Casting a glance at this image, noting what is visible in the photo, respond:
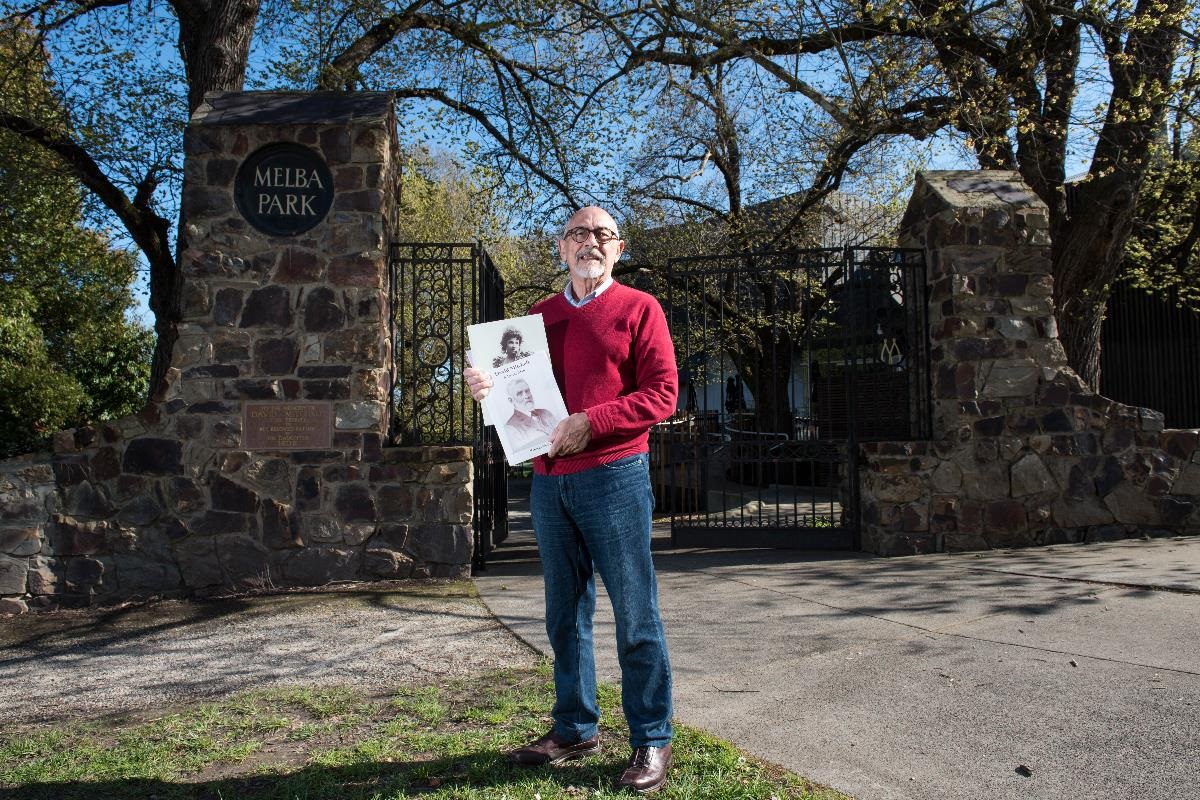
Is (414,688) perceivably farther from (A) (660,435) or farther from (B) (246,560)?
(A) (660,435)

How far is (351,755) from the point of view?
3.13 m

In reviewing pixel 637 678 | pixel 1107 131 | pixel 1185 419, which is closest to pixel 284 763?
pixel 637 678

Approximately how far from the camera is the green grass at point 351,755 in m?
2.79

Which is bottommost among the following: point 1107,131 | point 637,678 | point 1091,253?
point 637,678

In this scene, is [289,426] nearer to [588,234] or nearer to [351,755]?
[351,755]

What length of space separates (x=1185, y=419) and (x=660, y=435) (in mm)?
11042

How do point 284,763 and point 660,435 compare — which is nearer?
point 284,763

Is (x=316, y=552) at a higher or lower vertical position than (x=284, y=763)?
higher

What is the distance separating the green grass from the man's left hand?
41.5 inches

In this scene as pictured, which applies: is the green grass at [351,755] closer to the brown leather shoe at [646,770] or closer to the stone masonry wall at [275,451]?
the brown leather shoe at [646,770]

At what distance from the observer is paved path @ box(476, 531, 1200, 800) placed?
2.87 meters

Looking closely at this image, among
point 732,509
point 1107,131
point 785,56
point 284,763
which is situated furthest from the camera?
point 732,509

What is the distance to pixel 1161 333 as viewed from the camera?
53.7 feet

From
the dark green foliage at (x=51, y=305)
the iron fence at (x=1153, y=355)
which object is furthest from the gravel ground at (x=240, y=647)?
the iron fence at (x=1153, y=355)
